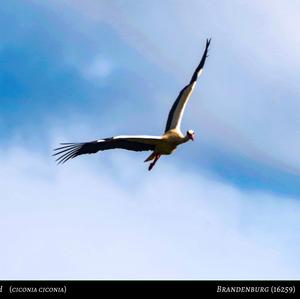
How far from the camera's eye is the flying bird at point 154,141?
5881 centimetres

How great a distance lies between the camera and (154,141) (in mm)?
58969

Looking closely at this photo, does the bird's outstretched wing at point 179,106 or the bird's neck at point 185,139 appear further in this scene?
the bird's outstretched wing at point 179,106

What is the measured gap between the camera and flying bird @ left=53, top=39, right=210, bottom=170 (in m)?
58.8

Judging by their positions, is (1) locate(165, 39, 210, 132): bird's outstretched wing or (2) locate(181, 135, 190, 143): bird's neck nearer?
(2) locate(181, 135, 190, 143): bird's neck

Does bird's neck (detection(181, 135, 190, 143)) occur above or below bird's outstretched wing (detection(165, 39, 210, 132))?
below

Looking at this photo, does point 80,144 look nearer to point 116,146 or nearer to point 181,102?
point 116,146

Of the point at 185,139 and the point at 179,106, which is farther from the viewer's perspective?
the point at 179,106

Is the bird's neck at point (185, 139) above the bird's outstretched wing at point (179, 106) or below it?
below

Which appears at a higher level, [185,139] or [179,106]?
[179,106]
